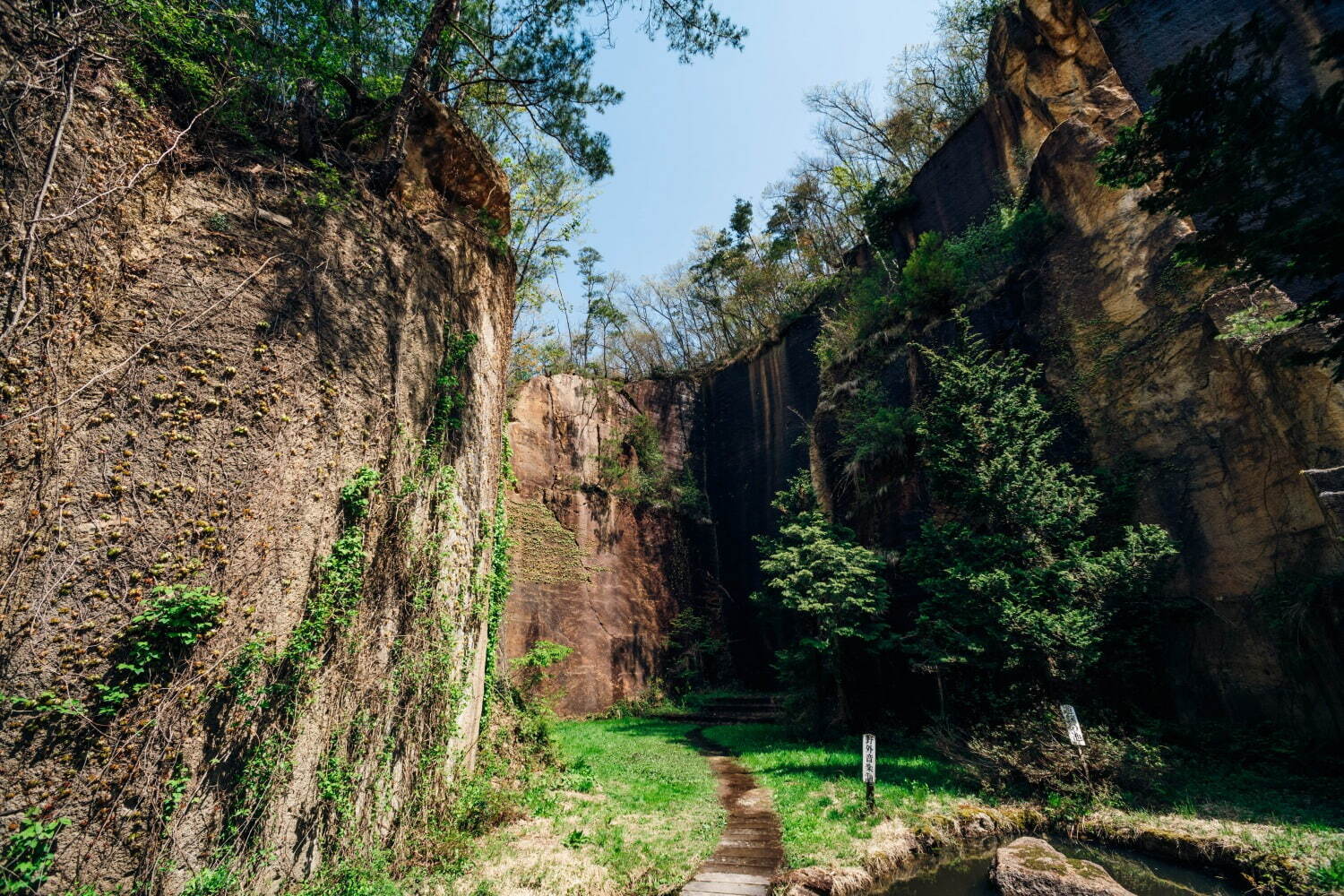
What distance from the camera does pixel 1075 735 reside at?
688 centimetres

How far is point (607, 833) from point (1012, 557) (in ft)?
24.9

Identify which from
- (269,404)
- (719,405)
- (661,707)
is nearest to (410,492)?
(269,404)

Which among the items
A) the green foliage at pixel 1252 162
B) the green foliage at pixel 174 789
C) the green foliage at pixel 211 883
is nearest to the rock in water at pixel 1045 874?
the green foliage at pixel 1252 162

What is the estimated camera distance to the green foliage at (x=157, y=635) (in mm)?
3979

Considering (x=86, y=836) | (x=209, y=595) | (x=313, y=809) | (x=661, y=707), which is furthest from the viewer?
(x=661, y=707)

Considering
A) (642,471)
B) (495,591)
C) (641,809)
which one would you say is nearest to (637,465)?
(642,471)

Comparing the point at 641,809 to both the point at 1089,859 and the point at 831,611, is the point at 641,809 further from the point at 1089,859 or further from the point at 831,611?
the point at 831,611

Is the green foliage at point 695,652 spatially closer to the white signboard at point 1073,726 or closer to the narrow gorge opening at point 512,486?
the narrow gorge opening at point 512,486

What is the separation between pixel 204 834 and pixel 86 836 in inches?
25.0

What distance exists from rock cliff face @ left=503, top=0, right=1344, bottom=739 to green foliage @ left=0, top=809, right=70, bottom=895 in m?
13.4

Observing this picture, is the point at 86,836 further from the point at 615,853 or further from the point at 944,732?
the point at 944,732

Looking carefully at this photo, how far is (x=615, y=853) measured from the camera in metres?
5.76

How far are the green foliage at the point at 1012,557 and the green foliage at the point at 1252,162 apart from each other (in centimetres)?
478

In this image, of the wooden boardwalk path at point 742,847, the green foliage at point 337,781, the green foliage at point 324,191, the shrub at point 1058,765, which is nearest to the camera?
the green foliage at point 337,781
